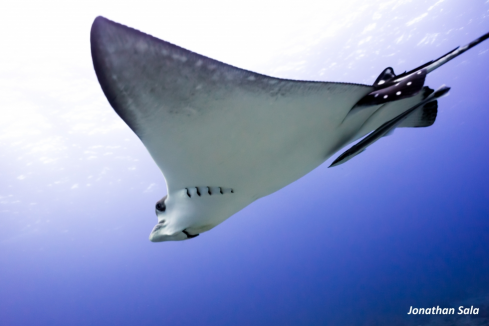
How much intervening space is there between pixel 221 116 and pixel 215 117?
0.02 meters

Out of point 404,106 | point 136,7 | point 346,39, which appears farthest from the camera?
point 346,39

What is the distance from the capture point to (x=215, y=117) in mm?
995

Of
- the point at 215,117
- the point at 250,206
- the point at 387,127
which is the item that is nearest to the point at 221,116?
the point at 215,117

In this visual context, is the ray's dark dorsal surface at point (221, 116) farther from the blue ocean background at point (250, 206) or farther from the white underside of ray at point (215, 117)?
the blue ocean background at point (250, 206)

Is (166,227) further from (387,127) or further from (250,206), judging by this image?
(250,206)

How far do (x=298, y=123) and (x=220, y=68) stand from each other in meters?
0.50

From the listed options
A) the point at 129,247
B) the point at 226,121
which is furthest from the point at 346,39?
the point at 129,247

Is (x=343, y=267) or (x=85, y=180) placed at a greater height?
(x=85, y=180)

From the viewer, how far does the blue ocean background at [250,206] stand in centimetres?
793

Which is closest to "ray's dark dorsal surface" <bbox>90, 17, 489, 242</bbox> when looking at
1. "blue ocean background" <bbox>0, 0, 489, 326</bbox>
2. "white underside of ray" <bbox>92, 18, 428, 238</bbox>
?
"white underside of ray" <bbox>92, 18, 428, 238</bbox>

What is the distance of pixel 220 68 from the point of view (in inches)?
32.8

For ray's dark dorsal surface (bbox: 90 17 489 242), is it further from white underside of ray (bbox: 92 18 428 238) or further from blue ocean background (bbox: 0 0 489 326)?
blue ocean background (bbox: 0 0 489 326)

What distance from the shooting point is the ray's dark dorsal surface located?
30.0 inches

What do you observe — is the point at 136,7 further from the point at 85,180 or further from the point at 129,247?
the point at 129,247
